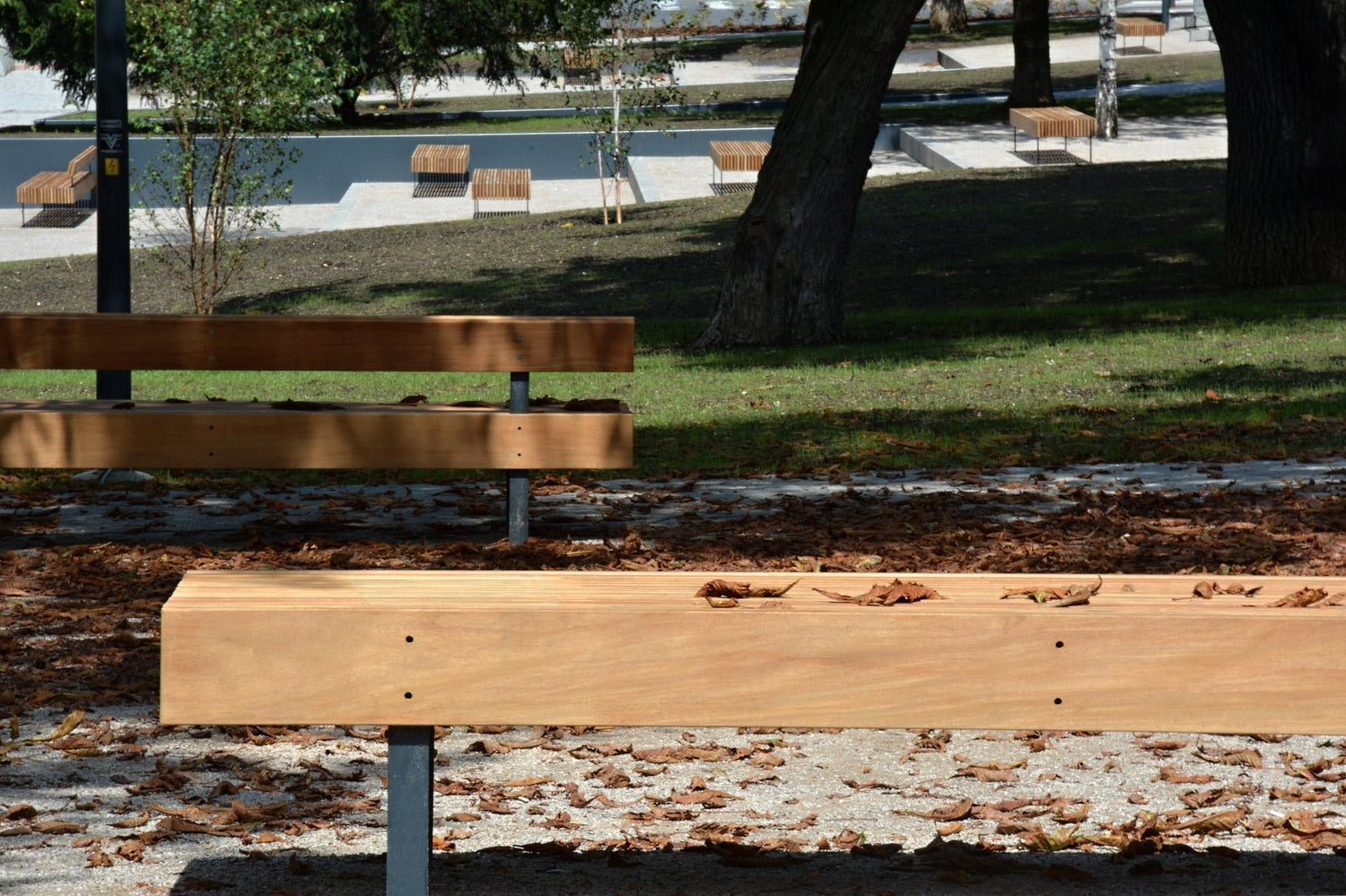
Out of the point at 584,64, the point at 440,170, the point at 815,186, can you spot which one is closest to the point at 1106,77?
the point at 584,64

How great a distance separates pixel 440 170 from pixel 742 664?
94.0ft

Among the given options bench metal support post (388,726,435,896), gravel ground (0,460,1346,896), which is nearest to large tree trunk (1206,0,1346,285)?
gravel ground (0,460,1346,896)

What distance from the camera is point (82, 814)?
370 centimetres

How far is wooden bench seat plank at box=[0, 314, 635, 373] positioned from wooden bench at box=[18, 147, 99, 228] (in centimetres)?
2363

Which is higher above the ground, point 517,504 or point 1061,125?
point 1061,125

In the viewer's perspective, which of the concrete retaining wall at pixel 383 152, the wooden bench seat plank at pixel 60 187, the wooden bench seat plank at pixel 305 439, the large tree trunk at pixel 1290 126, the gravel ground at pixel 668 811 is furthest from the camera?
the concrete retaining wall at pixel 383 152

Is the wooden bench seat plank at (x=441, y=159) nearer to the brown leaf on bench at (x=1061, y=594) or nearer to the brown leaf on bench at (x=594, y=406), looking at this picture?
the brown leaf on bench at (x=594, y=406)

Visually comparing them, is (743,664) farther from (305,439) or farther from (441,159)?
(441,159)

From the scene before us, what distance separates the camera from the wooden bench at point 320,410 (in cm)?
584

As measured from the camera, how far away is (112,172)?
7.45 meters

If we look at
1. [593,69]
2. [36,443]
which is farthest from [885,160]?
[36,443]

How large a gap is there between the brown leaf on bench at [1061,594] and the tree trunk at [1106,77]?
2718cm

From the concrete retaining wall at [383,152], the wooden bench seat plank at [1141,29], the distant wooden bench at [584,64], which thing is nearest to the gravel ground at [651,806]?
the distant wooden bench at [584,64]

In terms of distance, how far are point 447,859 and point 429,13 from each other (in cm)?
3663
